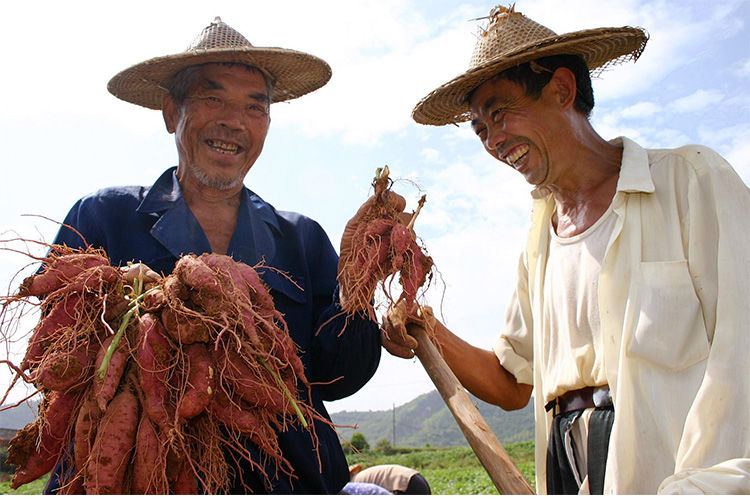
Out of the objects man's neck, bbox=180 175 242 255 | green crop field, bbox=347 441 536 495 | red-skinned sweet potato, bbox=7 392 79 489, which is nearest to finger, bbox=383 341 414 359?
man's neck, bbox=180 175 242 255

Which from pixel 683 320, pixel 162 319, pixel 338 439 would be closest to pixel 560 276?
pixel 683 320

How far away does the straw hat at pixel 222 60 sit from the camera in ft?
8.23

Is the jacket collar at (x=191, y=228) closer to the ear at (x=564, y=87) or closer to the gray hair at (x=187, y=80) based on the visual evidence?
the gray hair at (x=187, y=80)

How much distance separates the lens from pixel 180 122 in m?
2.56

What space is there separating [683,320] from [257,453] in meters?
1.54

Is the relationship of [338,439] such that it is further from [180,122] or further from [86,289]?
[180,122]

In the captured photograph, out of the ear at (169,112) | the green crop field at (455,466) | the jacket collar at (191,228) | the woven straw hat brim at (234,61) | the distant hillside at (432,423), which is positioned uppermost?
the woven straw hat brim at (234,61)

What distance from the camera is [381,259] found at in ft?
8.54

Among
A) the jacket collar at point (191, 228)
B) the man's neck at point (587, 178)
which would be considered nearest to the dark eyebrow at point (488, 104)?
the man's neck at point (587, 178)

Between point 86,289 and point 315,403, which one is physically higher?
point 86,289

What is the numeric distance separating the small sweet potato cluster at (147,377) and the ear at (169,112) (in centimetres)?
91

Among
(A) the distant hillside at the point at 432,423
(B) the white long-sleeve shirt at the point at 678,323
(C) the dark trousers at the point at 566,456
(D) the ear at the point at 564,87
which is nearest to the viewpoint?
(B) the white long-sleeve shirt at the point at 678,323

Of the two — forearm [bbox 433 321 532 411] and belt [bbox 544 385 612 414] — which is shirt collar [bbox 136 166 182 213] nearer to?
forearm [bbox 433 321 532 411]

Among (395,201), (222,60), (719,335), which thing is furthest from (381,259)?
(719,335)
